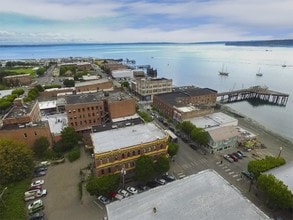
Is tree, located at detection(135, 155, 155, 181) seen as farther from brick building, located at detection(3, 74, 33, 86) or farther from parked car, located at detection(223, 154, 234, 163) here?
brick building, located at detection(3, 74, 33, 86)

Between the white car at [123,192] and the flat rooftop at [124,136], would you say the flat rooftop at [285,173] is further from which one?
→ the white car at [123,192]

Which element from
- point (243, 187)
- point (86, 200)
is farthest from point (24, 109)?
point (243, 187)

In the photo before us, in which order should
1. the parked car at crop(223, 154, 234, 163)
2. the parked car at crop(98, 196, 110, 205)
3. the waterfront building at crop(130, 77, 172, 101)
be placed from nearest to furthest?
the parked car at crop(98, 196, 110, 205)
the parked car at crop(223, 154, 234, 163)
the waterfront building at crop(130, 77, 172, 101)

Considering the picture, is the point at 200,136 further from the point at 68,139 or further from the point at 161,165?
the point at 68,139

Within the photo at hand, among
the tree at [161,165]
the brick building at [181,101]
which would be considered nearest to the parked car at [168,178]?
the tree at [161,165]

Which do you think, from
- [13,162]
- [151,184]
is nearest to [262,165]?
[151,184]

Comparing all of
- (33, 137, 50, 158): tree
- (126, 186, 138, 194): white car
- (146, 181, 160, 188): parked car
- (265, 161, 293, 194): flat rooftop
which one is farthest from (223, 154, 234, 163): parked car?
(33, 137, 50, 158): tree

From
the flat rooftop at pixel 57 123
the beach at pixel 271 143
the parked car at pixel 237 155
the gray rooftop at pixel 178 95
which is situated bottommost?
the beach at pixel 271 143
